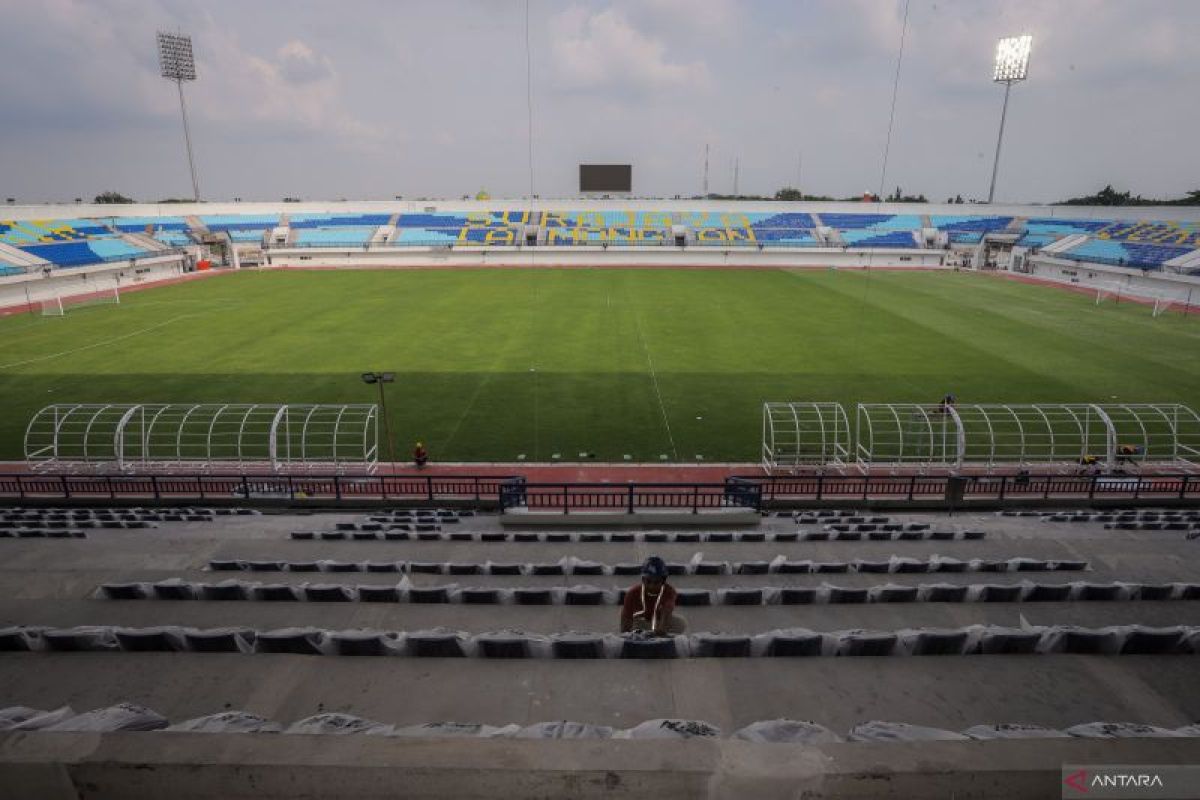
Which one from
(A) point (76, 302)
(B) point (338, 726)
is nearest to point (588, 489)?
(B) point (338, 726)

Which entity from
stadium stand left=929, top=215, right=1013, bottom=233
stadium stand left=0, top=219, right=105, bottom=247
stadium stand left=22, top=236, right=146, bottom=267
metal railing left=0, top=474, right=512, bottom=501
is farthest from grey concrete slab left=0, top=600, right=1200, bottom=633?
stadium stand left=929, top=215, right=1013, bottom=233

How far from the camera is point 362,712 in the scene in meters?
4.89

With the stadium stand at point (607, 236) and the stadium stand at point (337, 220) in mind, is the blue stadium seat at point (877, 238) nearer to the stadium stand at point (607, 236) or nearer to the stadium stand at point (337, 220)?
the stadium stand at point (607, 236)

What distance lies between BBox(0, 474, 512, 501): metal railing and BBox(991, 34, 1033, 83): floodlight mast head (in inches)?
3190

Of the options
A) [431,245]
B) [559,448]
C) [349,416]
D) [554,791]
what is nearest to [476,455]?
[559,448]

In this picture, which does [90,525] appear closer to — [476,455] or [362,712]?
[476,455]

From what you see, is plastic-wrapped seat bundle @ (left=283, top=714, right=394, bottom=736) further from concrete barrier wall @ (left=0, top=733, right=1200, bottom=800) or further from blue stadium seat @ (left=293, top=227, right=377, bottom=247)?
blue stadium seat @ (left=293, top=227, right=377, bottom=247)

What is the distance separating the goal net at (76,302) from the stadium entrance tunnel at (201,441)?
25897 mm

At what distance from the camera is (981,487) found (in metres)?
16.2

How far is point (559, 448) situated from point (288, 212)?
79.1 metres

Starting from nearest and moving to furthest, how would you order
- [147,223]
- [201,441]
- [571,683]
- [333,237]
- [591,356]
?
1. [571,683]
2. [201,441]
3. [591,356]
4. [147,223]
5. [333,237]

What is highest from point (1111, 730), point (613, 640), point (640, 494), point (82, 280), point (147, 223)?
point (147, 223)

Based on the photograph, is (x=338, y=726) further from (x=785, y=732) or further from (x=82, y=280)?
(x=82, y=280)

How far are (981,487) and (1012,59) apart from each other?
75083mm
